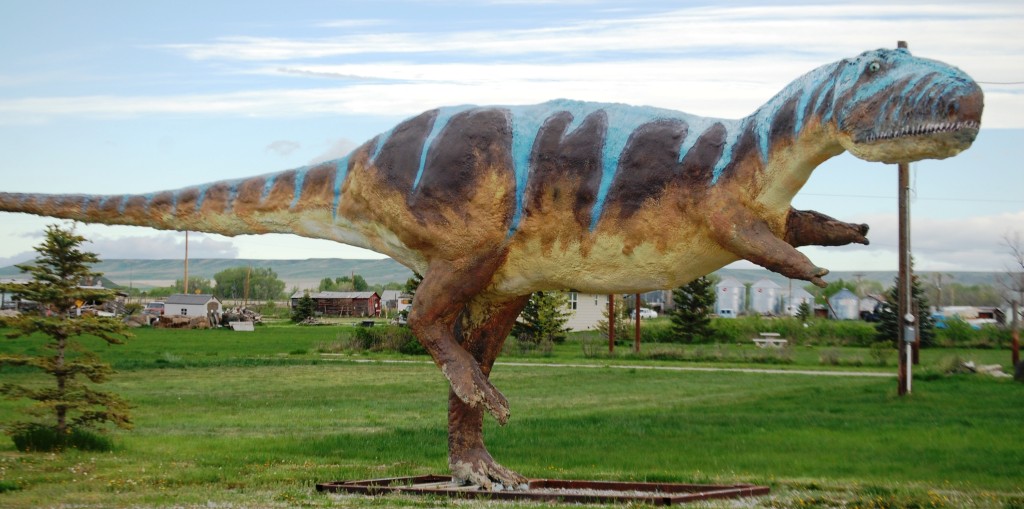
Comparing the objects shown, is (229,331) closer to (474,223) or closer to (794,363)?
(794,363)

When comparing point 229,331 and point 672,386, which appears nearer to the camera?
point 672,386

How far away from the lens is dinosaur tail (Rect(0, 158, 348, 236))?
9734 mm

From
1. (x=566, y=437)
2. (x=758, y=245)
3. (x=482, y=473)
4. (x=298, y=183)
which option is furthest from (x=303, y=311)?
(x=758, y=245)

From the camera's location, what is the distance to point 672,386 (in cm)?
2333

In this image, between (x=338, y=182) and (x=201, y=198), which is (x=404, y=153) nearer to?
(x=338, y=182)

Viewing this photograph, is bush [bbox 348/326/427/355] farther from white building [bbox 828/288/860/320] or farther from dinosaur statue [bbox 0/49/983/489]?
white building [bbox 828/288/860/320]

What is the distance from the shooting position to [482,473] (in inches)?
367

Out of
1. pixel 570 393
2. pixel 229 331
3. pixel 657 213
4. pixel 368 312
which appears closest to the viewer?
pixel 657 213

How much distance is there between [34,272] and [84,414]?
1.64m

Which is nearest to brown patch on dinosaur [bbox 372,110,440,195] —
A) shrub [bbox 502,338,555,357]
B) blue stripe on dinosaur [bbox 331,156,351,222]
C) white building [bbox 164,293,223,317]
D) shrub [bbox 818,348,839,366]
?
blue stripe on dinosaur [bbox 331,156,351,222]

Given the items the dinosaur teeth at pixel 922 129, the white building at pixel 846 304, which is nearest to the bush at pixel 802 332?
the dinosaur teeth at pixel 922 129

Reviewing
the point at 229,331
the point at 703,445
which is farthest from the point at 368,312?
the point at 703,445

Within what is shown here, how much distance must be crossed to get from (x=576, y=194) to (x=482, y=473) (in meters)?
2.52

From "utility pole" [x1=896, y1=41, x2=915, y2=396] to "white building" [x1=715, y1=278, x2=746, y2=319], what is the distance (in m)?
77.4
